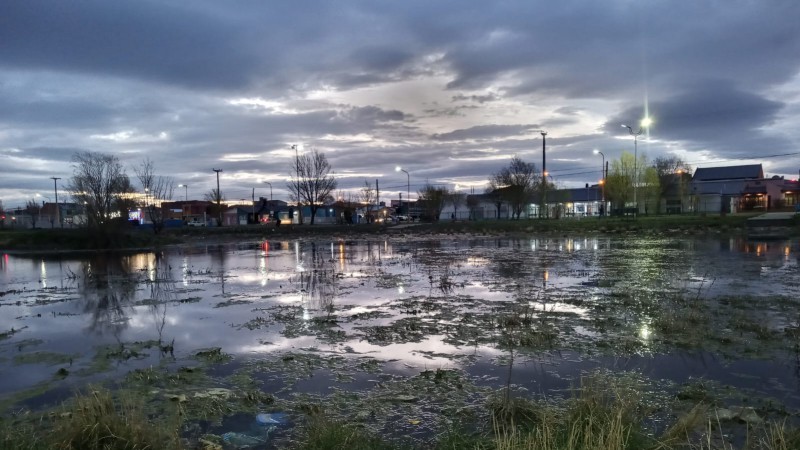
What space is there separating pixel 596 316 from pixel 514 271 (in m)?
8.43

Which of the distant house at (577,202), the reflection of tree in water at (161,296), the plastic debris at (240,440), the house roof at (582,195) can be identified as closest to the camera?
the plastic debris at (240,440)

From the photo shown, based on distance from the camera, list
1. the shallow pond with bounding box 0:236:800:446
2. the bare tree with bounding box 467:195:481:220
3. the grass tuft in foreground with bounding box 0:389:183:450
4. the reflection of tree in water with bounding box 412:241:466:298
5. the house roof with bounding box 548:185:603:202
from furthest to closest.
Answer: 1. the bare tree with bounding box 467:195:481:220
2. the house roof with bounding box 548:185:603:202
3. the reflection of tree in water with bounding box 412:241:466:298
4. the shallow pond with bounding box 0:236:800:446
5. the grass tuft in foreground with bounding box 0:389:183:450

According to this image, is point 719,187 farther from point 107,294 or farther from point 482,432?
point 482,432

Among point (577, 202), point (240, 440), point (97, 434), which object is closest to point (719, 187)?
point (577, 202)

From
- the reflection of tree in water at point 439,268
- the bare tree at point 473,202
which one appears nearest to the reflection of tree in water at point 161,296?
the reflection of tree in water at point 439,268

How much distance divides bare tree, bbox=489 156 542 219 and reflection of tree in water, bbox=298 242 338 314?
5666 cm

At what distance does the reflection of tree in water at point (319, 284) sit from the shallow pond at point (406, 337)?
0.16 m

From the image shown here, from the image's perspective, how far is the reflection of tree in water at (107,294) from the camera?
11.9 meters

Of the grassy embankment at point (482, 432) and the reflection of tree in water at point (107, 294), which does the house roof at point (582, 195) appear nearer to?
the reflection of tree in water at point (107, 294)

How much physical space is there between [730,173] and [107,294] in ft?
360

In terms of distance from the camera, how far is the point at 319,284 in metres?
17.5

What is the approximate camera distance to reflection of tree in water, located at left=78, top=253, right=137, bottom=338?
11945 mm

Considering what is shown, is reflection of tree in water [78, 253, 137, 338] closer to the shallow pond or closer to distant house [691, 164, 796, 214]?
the shallow pond

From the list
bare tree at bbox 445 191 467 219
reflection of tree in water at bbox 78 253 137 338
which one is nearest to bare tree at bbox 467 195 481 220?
bare tree at bbox 445 191 467 219
